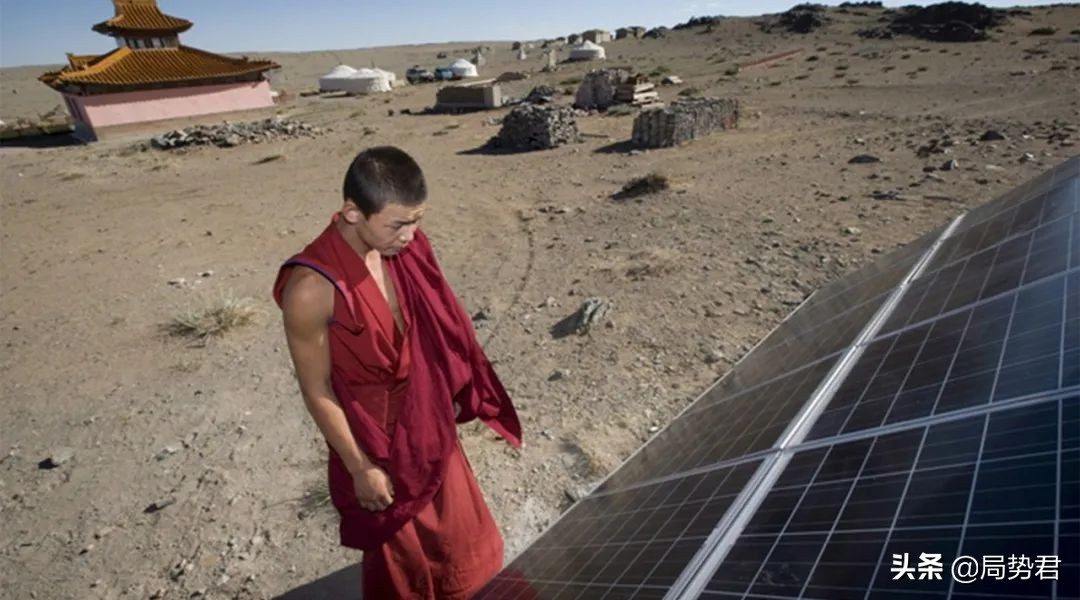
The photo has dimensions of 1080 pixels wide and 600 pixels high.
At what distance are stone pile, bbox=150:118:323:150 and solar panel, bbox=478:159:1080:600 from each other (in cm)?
2717

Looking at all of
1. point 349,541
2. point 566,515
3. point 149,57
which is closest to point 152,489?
point 349,541

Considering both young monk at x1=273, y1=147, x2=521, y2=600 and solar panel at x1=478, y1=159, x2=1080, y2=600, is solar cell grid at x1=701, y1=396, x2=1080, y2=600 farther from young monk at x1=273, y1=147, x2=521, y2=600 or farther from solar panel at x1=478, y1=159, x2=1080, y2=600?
young monk at x1=273, y1=147, x2=521, y2=600

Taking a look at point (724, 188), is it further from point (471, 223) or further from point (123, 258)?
point (123, 258)

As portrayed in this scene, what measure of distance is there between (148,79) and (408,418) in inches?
1481

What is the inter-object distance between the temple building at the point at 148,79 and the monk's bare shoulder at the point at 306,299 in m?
36.2

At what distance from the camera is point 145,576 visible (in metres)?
3.75

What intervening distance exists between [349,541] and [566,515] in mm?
1232

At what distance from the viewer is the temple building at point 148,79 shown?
29.7m

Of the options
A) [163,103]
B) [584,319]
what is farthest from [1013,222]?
[163,103]

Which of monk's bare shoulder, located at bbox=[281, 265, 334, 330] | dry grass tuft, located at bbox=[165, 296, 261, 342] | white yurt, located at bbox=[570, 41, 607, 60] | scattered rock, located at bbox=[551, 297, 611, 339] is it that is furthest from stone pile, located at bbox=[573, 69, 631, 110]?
white yurt, located at bbox=[570, 41, 607, 60]

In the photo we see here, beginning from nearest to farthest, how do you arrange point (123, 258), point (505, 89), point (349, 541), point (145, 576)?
point (349, 541)
point (145, 576)
point (123, 258)
point (505, 89)

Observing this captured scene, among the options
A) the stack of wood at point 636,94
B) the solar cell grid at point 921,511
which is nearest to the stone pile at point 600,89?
the stack of wood at point 636,94

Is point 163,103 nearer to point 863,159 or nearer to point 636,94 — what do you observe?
point 636,94

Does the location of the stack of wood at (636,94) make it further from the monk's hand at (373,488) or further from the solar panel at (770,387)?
the monk's hand at (373,488)
